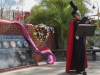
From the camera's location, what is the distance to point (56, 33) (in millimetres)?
→ 14234

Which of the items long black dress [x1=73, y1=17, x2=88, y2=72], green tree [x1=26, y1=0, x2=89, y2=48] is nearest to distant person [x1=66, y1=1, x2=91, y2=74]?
long black dress [x1=73, y1=17, x2=88, y2=72]

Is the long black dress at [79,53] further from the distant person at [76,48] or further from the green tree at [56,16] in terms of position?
the green tree at [56,16]

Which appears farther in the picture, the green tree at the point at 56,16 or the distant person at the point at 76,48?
the green tree at the point at 56,16

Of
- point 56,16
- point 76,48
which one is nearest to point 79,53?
point 76,48

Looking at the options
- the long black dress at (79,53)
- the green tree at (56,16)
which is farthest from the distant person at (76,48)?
the green tree at (56,16)

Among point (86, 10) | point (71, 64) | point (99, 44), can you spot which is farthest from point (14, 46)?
point (99, 44)

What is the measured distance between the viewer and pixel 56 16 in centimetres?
1357

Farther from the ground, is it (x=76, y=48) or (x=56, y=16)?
(x=56, y=16)

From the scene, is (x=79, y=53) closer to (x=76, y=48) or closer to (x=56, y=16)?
(x=76, y=48)

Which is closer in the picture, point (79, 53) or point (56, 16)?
point (79, 53)

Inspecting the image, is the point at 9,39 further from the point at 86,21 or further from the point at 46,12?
the point at 46,12

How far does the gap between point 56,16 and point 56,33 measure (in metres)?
1.18

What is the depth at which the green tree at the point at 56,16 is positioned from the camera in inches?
537

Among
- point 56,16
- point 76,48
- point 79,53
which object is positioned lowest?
point 79,53
